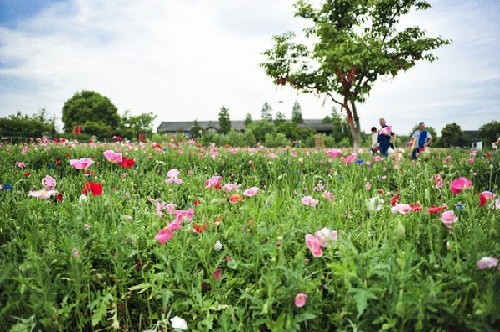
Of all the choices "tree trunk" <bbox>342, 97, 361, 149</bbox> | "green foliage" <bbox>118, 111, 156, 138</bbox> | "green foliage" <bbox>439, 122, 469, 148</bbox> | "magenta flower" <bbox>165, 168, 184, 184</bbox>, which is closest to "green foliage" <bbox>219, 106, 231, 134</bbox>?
"green foliage" <bbox>118, 111, 156, 138</bbox>

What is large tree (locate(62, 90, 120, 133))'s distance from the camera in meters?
66.6

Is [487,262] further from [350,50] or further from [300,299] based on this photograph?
[350,50]

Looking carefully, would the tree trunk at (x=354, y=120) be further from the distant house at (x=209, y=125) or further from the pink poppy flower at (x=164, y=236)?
the distant house at (x=209, y=125)

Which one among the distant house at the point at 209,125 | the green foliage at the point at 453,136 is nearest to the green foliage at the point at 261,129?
the green foliage at the point at 453,136

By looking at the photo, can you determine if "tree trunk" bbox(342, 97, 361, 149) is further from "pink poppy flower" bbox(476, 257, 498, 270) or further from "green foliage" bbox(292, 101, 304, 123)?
"green foliage" bbox(292, 101, 304, 123)

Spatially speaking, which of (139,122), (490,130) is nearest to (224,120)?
(139,122)

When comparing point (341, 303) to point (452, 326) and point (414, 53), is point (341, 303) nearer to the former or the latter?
point (452, 326)

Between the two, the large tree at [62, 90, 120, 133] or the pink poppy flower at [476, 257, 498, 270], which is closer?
the pink poppy flower at [476, 257, 498, 270]

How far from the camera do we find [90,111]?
66.3 metres

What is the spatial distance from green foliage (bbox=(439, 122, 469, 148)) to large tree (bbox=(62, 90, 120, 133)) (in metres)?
56.3

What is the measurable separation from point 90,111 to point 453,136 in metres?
62.2

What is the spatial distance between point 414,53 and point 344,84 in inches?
168

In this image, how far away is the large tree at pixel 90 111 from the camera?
219ft

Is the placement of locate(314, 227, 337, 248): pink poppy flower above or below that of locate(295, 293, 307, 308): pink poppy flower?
above
